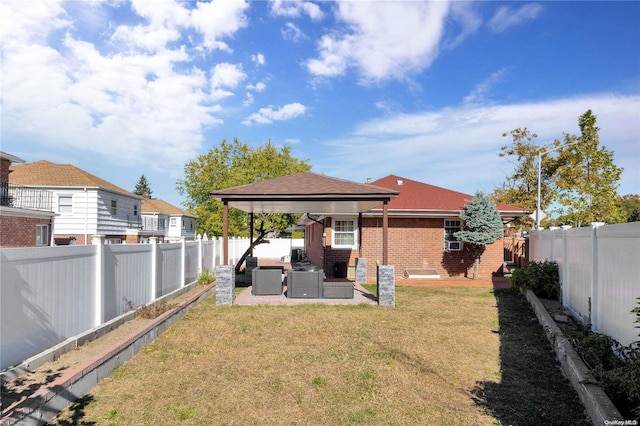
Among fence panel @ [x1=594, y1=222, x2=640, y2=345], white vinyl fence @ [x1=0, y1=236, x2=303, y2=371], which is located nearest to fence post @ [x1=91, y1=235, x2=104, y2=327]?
white vinyl fence @ [x1=0, y1=236, x2=303, y2=371]

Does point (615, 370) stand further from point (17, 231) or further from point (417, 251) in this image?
point (17, 231)

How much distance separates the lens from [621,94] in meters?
17.5

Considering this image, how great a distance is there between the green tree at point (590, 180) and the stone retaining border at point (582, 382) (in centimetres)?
2167

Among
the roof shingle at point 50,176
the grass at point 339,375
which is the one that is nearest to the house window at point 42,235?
the roof shingle at point 50,176

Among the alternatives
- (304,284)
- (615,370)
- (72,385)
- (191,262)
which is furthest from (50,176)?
(615,370)

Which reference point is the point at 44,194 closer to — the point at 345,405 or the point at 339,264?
the point at 339,264

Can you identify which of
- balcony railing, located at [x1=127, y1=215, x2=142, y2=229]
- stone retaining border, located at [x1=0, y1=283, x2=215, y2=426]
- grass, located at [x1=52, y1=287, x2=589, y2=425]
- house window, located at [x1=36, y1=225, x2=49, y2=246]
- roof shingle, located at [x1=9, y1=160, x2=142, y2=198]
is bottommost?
grass, located at [x1=52, y1=287, x2=589, y2=425]

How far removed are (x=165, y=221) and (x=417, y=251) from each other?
36.0 metres

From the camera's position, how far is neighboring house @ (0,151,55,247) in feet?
63.5

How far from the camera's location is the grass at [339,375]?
13.6 feet

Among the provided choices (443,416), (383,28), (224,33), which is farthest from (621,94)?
(443,416)

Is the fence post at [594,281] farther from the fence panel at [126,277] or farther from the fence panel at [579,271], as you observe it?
the fence panel at [126,277]

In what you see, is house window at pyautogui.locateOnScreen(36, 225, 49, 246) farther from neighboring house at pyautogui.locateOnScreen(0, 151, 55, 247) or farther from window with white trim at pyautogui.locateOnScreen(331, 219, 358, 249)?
window with white trim at pyautogui.locateOnScreen(331, 219, 358, 249)

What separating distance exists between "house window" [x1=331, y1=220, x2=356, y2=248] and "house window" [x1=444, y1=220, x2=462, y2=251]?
14.3ft
